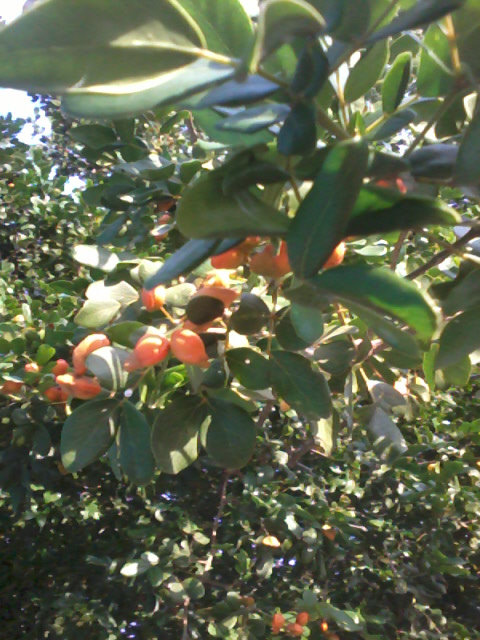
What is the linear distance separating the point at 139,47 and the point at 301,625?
173 centimetres

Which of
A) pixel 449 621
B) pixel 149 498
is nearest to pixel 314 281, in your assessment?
pixel 149 498

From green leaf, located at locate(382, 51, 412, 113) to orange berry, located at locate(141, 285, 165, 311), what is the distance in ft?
1.16

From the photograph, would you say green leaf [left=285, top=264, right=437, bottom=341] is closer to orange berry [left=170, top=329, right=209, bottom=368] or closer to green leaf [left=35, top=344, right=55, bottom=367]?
orange berry [left=170, top=329, right=209, bottom=368]

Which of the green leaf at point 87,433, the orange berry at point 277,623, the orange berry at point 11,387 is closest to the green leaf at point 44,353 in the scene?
the orange berry at point 11,387

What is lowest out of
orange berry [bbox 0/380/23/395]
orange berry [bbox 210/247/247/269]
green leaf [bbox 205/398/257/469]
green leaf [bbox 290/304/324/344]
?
orange berry [bbox 0/380/23/395]

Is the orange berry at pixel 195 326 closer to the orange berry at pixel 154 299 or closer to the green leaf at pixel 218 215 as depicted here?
the orange berry at pixel 154 299

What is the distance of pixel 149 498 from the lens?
7.85 feet

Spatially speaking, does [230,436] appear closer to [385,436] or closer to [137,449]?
[137,449]

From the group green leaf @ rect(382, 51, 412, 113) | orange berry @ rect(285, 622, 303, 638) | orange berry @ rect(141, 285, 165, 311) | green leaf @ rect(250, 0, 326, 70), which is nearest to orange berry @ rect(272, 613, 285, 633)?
orange berry @ rect(285, 622, 303, 638)

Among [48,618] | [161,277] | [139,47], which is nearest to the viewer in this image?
[139,47]

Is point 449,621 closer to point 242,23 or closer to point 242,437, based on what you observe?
point 242,437

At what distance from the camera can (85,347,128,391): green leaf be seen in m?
0.84

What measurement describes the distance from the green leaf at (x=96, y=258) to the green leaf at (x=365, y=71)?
21.0 inches

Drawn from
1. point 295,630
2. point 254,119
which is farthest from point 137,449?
point 295,630
